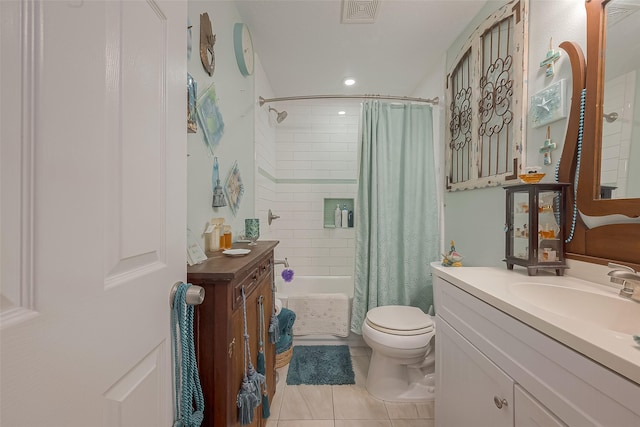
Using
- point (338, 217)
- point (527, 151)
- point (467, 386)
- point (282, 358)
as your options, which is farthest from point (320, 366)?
point (527, 151)

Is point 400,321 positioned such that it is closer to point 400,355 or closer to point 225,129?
point 400,355

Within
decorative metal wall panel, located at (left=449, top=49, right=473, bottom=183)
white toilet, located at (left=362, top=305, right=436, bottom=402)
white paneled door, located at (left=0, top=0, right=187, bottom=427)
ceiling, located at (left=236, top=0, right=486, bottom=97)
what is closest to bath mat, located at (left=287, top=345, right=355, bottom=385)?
white toilet, located at (left=362, top=305, right=436, bottom=402)

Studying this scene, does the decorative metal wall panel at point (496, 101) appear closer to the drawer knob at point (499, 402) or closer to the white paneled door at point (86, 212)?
the drawer knob at point (499, 402)

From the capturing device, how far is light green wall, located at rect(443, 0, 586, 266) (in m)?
1.13

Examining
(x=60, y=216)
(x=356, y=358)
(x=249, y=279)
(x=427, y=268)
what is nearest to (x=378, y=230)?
(x=427, y=268)

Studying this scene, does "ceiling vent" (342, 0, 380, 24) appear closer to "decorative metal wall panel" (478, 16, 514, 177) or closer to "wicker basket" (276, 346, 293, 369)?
"decorative metal wall panel" (478, 16, 514, 177)

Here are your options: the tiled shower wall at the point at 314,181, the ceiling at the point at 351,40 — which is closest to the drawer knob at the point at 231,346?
the ceiling at the point at 351,40

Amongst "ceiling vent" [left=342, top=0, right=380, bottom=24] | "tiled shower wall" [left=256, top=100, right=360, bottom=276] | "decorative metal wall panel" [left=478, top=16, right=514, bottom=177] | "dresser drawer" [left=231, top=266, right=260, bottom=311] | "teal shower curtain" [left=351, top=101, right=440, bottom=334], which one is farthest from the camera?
"tiled shower wall" [left=256, top=100, right=360, bottom=276]

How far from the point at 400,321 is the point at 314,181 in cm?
187

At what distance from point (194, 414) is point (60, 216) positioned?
1.90 ft

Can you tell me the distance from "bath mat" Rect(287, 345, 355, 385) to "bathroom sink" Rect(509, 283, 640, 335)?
1377mm

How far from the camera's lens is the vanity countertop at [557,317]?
1.69 feet

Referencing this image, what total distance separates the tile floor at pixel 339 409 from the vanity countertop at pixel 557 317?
979mm

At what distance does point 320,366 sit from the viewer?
82.0 inches
